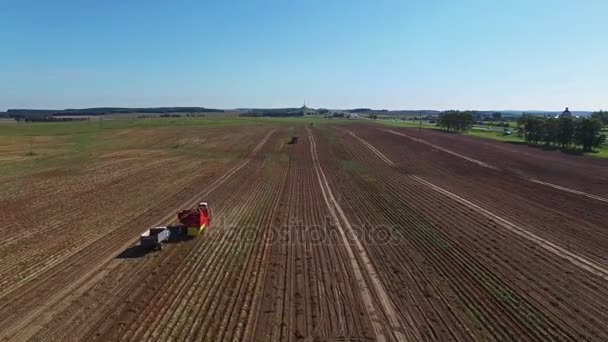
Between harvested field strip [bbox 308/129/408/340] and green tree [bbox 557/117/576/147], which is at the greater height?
green tree [bbox 557/117/576/147]

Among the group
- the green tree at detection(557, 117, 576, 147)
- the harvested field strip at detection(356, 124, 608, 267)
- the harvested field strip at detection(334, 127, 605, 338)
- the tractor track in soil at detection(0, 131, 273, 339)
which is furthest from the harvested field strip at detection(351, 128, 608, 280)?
the green tree at detection(557, 117, 576, 147)

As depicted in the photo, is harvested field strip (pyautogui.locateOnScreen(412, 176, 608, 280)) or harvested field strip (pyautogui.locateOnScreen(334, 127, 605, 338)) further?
harvested field strip (pyautogui.locateOnScreen(412, 176, 608, 280))

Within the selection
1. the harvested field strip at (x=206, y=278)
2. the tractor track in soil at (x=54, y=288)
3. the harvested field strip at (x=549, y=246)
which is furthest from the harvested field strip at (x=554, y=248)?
the tractor track in soil at (x=54, y=288)

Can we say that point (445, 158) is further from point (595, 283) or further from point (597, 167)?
point (595, 283)

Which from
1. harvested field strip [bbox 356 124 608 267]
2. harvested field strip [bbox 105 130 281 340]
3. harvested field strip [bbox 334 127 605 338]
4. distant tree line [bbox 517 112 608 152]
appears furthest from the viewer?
distant tree line [bbox 517 112 608 152]

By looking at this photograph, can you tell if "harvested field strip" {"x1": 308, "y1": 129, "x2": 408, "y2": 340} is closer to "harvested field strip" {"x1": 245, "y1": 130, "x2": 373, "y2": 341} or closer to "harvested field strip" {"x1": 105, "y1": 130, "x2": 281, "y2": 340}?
"harvested field strip" {"x1": 245, "y1": 130, "x2": 373, "y2": 341}

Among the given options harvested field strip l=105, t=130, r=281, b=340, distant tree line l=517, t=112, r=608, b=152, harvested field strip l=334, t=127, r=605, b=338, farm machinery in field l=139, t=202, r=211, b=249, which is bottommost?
→ harvested field strip l=334, t=127, r=605, b=338

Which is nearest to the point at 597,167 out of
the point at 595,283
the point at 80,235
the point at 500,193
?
the point at 500,193

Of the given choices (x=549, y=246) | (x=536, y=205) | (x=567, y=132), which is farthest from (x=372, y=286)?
(x=567, y=132)
